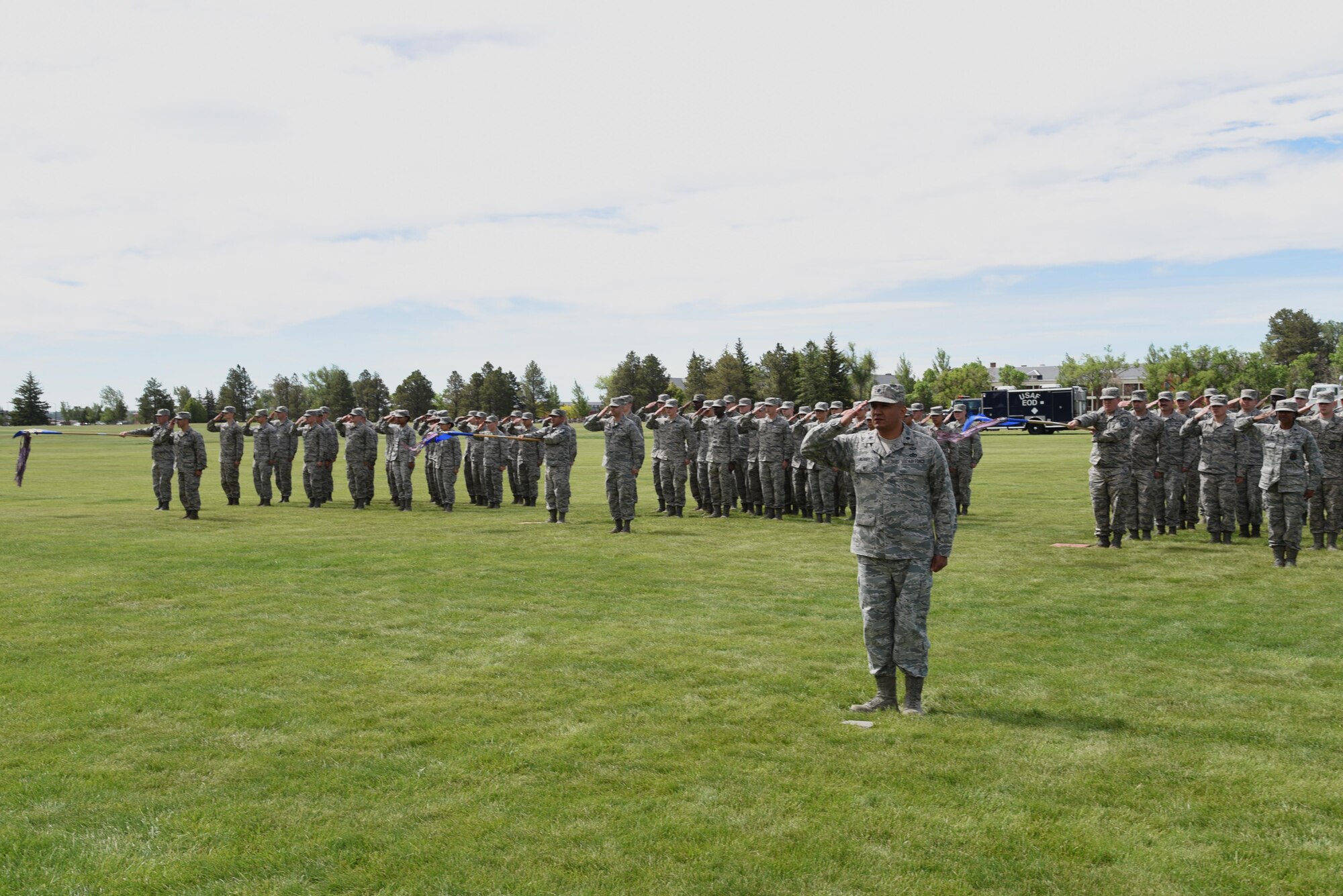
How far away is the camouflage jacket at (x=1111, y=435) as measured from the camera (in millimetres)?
15234

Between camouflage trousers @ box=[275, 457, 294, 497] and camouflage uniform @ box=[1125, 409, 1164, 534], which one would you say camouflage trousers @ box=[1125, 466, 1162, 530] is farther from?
camouflage trousers @ box=[275, 457, 294, 497]

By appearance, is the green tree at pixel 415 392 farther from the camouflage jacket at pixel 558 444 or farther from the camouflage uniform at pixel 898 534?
the camouflage uniform at pixel 898 534

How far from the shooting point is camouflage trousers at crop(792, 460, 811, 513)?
2117 cm

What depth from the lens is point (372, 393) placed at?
12488 centimetres

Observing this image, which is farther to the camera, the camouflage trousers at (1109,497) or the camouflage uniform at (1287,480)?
the camouflage trousers at (1109,497)

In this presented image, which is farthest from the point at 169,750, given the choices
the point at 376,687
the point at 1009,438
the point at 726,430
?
the point at 1009,438

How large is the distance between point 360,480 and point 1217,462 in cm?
1782

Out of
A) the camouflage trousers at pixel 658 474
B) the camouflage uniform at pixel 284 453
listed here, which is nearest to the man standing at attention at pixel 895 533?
the camouflage trousers at pixel 658 474

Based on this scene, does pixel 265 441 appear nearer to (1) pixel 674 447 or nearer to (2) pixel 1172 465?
(1) pixel 674 447

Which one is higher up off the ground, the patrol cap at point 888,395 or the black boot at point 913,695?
the patrol cap at point 888,395

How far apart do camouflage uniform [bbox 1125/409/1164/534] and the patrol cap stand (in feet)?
33.8

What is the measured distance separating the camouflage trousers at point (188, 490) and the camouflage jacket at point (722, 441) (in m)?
10.6

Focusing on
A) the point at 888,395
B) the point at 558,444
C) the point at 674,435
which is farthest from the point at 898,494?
the point at 674,435

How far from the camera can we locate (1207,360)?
114812 millimetres
